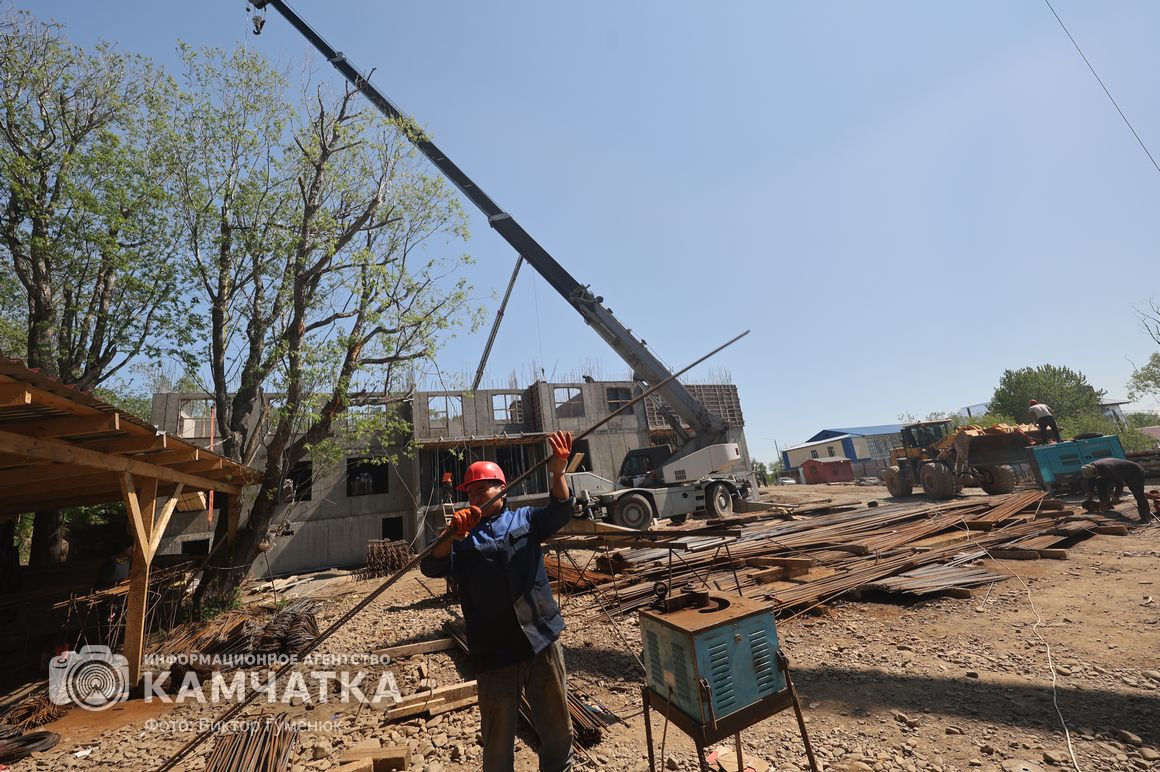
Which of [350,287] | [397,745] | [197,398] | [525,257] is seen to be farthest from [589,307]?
[197,398]

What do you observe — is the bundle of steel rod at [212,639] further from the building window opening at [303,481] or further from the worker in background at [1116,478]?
the worker in background at [1116,478]

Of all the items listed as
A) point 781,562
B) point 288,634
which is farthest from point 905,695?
point 288,634

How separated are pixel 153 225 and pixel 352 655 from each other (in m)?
11.0

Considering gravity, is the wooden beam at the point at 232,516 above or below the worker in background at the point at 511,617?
above

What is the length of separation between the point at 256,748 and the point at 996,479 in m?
20.8

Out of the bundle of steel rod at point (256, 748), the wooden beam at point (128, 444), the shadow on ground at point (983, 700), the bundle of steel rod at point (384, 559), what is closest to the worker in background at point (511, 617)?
the bundle of steel rod at point (256, 748)

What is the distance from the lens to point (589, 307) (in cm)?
1662

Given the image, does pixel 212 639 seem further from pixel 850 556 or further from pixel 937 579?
pixel 937 579

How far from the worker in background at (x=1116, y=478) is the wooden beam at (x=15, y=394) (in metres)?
17.6

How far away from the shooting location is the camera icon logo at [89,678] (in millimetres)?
5781

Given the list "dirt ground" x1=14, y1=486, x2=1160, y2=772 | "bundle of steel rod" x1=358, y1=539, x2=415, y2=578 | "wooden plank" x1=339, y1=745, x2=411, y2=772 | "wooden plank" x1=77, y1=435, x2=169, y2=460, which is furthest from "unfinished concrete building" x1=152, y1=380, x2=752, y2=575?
"wooden plank" x1=339, y1=745, x2=411, y2=772

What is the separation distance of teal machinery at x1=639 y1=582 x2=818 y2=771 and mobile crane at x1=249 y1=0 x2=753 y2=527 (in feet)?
34.5

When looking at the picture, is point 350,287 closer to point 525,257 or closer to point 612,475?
point 525,257

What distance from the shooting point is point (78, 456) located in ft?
16.8
